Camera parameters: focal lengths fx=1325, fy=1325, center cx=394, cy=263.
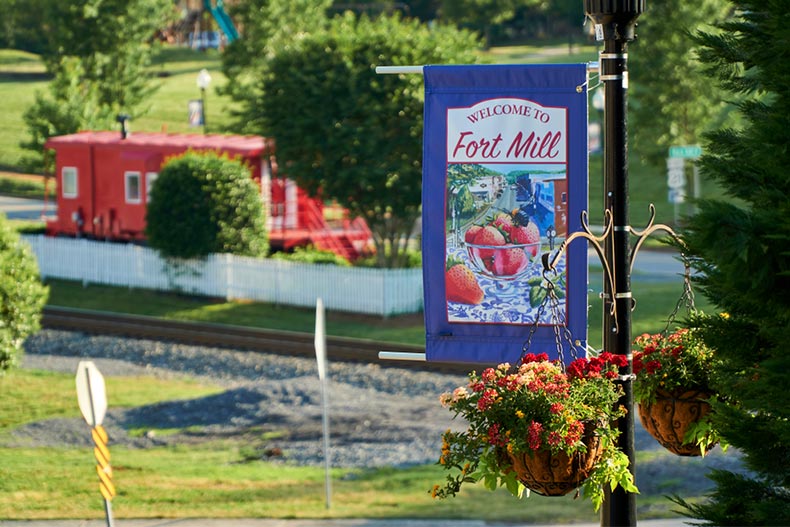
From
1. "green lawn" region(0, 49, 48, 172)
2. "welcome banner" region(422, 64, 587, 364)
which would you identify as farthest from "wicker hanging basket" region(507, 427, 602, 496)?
"green lawn" region(0, 49, 48, 172)

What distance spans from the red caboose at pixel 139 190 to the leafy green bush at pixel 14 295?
1114 cm

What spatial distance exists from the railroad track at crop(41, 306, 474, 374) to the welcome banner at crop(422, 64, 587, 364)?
48.0 feet

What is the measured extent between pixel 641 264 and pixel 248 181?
38.4 ft

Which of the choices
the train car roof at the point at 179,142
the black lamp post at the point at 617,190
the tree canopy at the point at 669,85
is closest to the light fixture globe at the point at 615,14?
→ the black lamp post at the point at 617,190

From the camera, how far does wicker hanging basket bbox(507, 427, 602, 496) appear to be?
662 centimetres

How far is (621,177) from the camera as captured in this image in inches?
269

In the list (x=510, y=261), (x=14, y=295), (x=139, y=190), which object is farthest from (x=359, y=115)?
(x=510, y=261)

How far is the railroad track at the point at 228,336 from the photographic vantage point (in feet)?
82.2

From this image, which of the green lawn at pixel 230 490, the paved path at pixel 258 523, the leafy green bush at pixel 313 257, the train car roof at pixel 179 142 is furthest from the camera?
the train car roof at pixel 179 142

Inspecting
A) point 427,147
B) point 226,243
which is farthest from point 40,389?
point 427,147

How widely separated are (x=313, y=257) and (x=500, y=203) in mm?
24216

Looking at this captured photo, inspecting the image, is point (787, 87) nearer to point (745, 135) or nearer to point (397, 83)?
point (745, 135)

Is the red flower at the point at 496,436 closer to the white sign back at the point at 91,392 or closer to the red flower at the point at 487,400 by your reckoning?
the red flower at the point at 487,400

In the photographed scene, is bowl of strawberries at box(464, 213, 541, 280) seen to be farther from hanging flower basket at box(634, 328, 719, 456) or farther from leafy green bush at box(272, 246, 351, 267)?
leafy green bush at box(272, 246, 351, 267)
